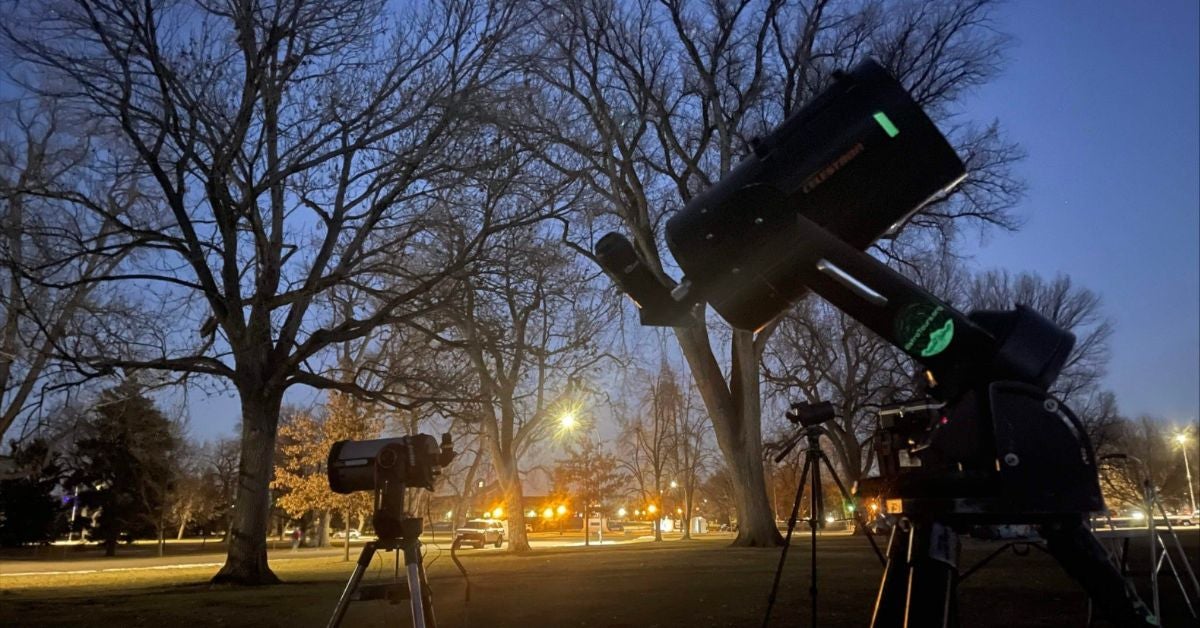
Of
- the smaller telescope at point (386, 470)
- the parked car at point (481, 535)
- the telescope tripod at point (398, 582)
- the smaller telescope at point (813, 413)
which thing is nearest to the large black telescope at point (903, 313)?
the smaller telescope at point (813, 413)

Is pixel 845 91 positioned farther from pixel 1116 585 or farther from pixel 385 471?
pixel 385 471

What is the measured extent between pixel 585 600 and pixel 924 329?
8175 millimetres

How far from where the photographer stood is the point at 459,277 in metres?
13.9

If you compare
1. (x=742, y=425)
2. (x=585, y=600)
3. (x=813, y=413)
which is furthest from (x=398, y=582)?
(x=742, y=425)

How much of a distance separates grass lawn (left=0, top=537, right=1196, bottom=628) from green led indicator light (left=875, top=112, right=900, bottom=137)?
5.16m

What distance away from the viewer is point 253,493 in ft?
45.8

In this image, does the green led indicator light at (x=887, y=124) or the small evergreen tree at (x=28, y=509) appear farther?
the small evergreen tree at (x=28, y=509)

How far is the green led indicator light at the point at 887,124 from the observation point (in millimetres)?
2443

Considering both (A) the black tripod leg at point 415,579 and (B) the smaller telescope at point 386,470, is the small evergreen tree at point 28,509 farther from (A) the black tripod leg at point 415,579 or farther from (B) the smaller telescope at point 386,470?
(A) the black tripod leg at point 415,579

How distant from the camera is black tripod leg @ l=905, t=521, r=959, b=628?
1974mm

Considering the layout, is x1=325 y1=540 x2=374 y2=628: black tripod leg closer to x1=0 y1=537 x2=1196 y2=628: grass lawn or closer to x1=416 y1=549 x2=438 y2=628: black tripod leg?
x1=416 y1=549 x2=438 y2=628: black tripod leg

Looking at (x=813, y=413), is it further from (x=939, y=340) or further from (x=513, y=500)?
(x=513, y=500)

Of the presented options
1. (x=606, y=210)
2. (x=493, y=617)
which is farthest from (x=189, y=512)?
(x=493, y=617)

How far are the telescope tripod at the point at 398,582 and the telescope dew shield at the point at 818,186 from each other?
302cm
